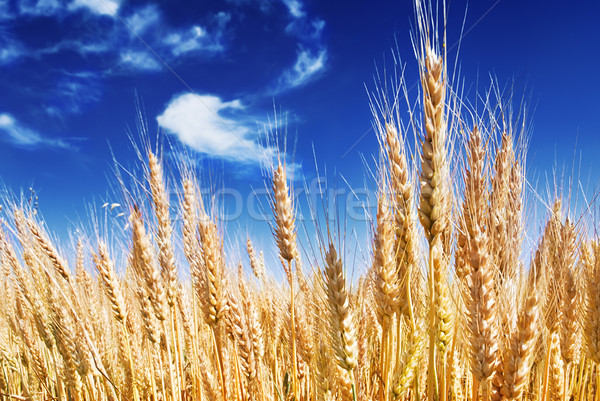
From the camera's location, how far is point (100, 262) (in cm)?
316

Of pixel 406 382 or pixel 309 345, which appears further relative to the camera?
pixel 309 345

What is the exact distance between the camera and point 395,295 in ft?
6.48

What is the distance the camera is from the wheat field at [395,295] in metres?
1.69

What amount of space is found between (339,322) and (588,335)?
161 cm

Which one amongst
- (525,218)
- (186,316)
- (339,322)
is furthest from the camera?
(186,316)

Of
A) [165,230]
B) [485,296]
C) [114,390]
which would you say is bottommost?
[114,390]

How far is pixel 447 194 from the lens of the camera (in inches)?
71.1

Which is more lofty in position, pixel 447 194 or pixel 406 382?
pixel 447 194

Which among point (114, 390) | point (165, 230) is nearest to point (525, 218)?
point (165, 230)

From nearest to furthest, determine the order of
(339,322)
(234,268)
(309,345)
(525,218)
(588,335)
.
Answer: (339,322), (588,335), (525,218), (309,345), (234,268)

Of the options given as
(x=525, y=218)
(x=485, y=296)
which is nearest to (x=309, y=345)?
(x=485, y=296)

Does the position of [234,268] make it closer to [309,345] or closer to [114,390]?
[309,345]

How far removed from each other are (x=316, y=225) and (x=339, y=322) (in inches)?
20.9

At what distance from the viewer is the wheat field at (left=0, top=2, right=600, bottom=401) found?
5.53 feet
